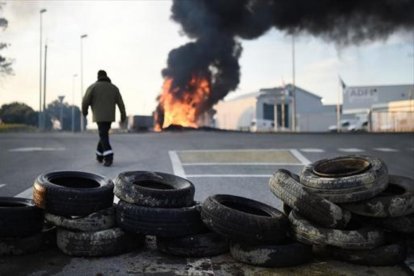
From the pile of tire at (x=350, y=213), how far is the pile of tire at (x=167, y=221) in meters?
0.90

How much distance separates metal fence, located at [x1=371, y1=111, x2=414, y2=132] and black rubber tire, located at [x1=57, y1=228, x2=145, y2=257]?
38706 millimetres

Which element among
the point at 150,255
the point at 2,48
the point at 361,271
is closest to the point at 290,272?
the point at 361,271

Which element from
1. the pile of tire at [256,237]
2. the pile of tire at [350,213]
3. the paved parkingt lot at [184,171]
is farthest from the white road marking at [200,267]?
the pile of tire at [350,213]

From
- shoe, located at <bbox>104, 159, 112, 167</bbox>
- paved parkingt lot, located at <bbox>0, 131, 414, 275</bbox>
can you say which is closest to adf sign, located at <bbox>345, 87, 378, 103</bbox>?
paved parkingt lot, located at <bbox>0, 131, 414, 275</bbox>

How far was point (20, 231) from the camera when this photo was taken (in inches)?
177

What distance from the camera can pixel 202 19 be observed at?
27984 mm

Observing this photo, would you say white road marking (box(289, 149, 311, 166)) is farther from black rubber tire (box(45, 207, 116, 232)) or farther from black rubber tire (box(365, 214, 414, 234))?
black rubber tire (box(45, 207, 116, 232))

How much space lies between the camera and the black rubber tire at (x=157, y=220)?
14.6 feet

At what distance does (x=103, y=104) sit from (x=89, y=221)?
5.37 metres

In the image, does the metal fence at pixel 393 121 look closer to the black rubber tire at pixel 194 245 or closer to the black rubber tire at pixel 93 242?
the black rubber tire at pixel 194 245

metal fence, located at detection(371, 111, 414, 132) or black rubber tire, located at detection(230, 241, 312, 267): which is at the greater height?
metal fence, located at detection(371, 111, 414, 132)

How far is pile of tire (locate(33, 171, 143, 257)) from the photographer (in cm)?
439

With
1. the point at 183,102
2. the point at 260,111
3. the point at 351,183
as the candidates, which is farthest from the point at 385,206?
the point at 260,111

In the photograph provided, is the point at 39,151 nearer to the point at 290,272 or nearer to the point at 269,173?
the point at 269,173
